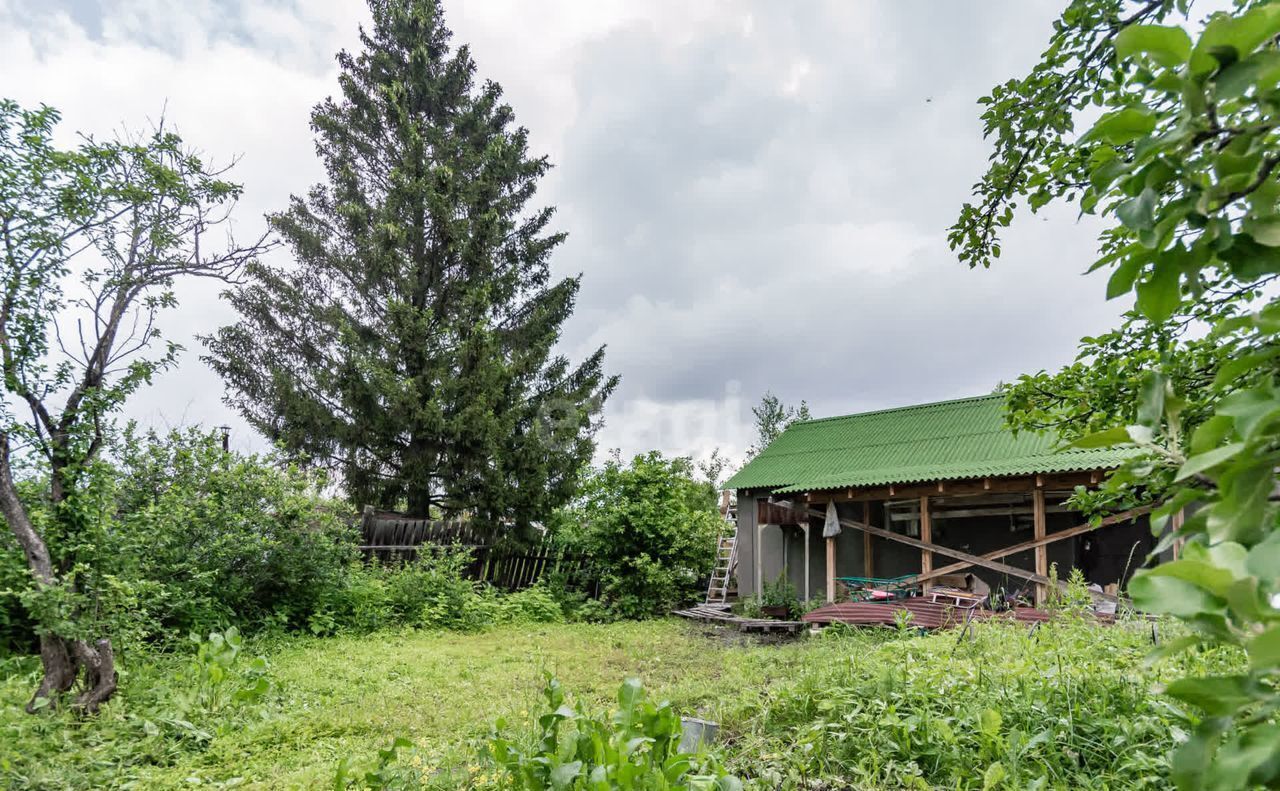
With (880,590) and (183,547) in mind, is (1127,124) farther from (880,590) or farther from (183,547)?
(880,590)

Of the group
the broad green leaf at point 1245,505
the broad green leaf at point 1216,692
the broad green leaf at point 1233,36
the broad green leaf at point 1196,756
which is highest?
the broad green leaf at point 1233,36

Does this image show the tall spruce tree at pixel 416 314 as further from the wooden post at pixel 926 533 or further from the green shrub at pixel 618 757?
the green shrub at pixel 618 757

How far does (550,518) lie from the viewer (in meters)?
15.0

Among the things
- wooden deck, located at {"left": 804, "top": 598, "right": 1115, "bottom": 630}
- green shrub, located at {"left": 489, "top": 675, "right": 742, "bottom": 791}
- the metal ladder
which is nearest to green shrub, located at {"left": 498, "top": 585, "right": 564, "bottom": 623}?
the metal ladder

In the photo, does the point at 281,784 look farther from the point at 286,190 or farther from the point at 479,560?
the point at 286,190

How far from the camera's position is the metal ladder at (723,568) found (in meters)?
14.0

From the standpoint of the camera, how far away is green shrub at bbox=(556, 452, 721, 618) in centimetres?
1339

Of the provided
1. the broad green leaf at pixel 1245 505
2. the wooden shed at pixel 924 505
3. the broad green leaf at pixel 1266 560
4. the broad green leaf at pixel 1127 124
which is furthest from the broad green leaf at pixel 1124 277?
the wooden shed at pixel 924 505

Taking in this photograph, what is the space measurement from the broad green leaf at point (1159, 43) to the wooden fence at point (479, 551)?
12.3 meters

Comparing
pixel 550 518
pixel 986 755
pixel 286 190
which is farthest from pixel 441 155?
pixel 986 755

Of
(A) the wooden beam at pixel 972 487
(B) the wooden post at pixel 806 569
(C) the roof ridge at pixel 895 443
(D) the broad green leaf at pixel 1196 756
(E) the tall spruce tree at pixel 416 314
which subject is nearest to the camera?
(D) the broad green leaf at pixel 1196 756

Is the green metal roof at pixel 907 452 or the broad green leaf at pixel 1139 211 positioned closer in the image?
the broad green leaf at pixel 1139 211

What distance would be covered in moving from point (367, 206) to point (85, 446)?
1156cm

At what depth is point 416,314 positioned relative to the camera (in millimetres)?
14359
